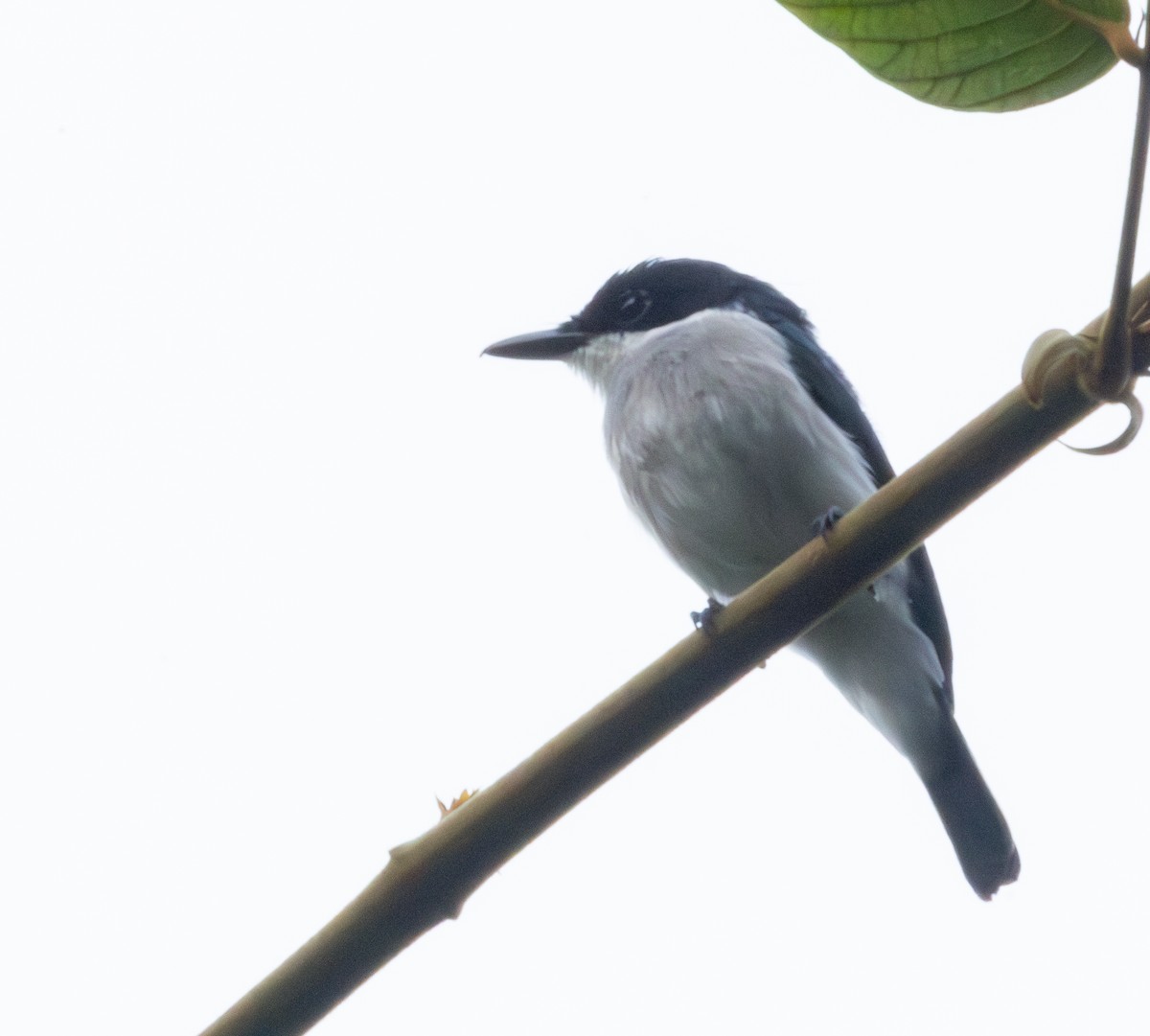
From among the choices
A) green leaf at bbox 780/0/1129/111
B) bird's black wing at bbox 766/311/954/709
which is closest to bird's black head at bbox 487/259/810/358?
bird's black wing at bbox 766/311/954/709

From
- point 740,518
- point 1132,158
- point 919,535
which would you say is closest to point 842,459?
point 740,518

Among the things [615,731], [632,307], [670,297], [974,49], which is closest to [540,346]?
[632,307]

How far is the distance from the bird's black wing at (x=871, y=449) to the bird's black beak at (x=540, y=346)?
761 millimetres

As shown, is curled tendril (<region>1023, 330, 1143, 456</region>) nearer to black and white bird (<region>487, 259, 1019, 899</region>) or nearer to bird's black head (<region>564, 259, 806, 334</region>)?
black and white bird (<region>487, 259, 1019, 899</region>)

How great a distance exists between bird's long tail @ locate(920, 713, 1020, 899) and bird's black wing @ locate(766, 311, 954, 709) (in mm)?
177

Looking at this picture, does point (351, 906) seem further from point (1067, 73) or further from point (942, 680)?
point (942, 680)

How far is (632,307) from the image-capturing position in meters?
4.78

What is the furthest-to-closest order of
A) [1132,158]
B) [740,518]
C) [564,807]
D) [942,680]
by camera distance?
[942,680]
[740,518]
[564,807]
[1132,158]

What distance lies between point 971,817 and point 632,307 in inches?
77.6

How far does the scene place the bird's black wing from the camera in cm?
413

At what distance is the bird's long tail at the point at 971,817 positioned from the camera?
3840 mm

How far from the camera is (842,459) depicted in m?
3.86

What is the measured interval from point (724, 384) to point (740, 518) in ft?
1.19

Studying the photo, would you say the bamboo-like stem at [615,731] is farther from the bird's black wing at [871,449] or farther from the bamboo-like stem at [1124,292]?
the bird's black wing at [871,449]
